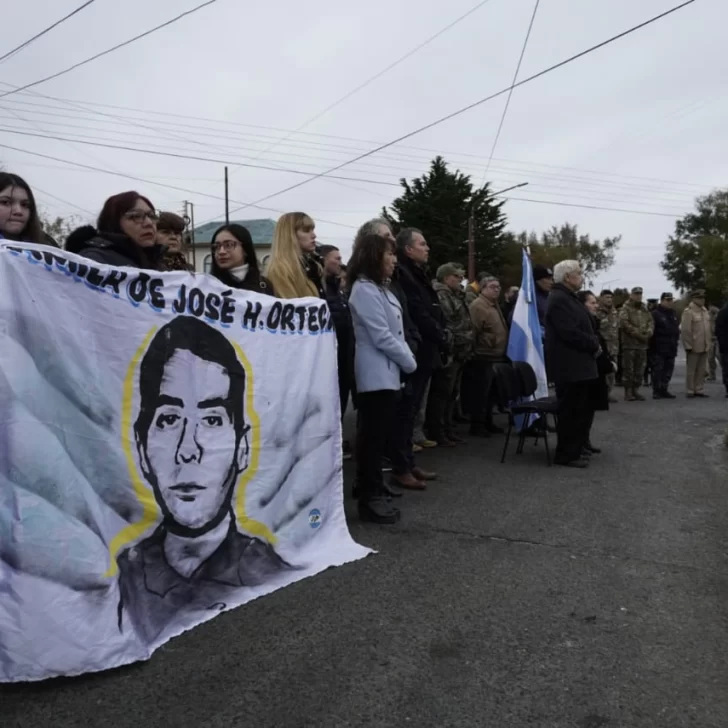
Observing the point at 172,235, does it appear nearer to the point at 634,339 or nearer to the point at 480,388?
the point at 480,388

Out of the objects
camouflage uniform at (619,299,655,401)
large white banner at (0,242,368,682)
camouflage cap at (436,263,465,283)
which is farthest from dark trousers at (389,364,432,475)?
camouflage uniform at (619,299,655,401)

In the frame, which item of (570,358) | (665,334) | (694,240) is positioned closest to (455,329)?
(570,358)

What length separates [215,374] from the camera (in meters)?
3.64

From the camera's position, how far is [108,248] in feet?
11.8

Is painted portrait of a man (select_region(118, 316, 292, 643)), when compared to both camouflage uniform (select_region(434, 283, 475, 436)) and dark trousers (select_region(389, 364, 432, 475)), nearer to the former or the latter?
dark trousers (select_region(389, 364, 432, 475))

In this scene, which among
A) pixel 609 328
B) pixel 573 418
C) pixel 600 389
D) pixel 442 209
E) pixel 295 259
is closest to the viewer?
pixel 295 259

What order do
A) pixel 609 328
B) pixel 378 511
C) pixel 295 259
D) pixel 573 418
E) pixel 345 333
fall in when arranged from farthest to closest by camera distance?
pixel 609 328 → pixel 573 418 → pixel 345 333 → pixel 378 511 → pixel 295 259

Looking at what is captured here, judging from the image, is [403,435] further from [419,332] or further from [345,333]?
Result: [345,333]

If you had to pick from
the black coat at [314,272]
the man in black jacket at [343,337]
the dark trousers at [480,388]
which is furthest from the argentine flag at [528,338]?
the black coat at [314,272]

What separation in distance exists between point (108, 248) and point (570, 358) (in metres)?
4.64

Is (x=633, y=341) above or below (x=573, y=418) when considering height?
above

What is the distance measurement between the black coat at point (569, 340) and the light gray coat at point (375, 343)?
2402mm

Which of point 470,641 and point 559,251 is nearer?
point 470,641

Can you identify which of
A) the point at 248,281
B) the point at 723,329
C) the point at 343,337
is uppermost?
the point at 248,281
